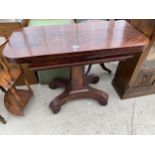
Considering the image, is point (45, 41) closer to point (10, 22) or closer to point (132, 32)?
point (10, 22)

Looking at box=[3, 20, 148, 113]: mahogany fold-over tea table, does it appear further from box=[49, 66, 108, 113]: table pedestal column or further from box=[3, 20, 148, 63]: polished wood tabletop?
box=[49, 66, 108, 113]: table pedestal column

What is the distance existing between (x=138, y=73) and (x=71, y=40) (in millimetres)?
718

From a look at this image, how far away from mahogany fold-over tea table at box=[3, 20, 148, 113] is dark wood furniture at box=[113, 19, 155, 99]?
0.24 ft

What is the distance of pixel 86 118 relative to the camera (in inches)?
59.2

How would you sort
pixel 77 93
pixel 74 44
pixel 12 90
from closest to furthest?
pixel 74 44, pixel 12 90, pixel 77 93

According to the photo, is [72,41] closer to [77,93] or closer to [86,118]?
[77,93]

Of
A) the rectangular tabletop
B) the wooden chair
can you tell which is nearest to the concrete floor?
the wooden chair

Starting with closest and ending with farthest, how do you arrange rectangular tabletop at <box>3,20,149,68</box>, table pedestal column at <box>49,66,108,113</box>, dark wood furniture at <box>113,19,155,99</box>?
rectangular tabletop at <box>3,20,149,68</box> < dark wood furniture at <box>113,19,155,99</box> < table pedestal column at <box>49,66,108,113</box>

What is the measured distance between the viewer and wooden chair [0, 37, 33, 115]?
132 centimetres

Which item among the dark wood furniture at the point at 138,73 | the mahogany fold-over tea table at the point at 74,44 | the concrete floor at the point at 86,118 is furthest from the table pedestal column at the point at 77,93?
the mahogany fold-over tea table at the point at 74,44

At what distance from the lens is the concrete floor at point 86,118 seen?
142 cm

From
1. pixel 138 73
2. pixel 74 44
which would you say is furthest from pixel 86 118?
pixel 74 44

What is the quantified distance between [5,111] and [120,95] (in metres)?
1.17
